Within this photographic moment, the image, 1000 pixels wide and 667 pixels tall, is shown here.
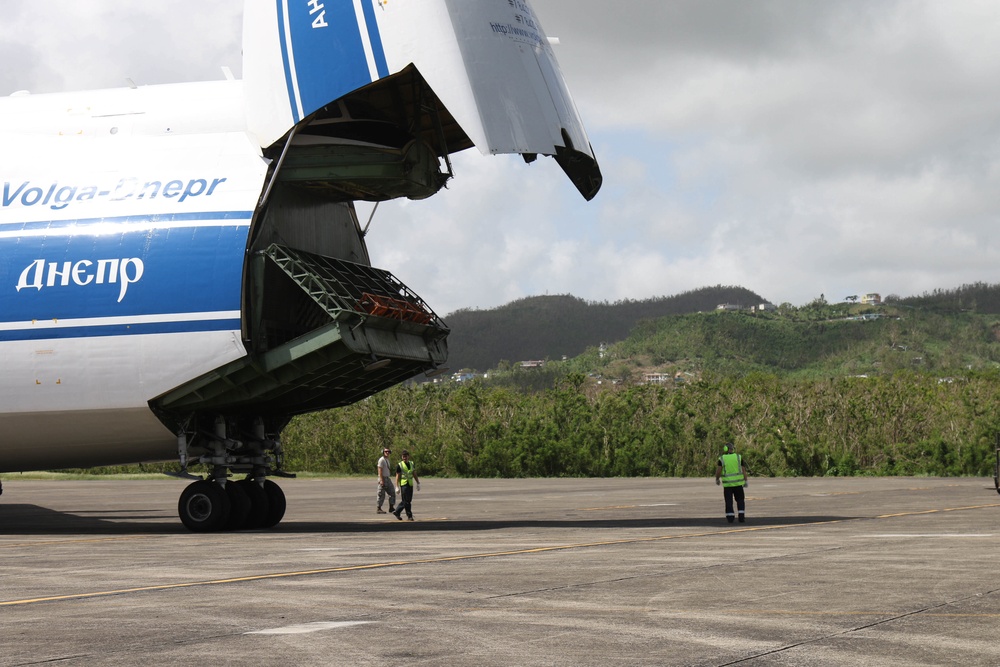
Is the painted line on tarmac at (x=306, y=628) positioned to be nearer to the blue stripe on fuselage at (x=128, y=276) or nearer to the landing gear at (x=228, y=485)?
the blue stripe on fuselage at (x=128, y=276)

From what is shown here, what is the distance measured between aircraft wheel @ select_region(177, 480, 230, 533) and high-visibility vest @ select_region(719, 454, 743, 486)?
10285mm

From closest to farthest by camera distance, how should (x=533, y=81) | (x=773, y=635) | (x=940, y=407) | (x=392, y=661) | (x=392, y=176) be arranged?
(x=392, y=661)
(x=773, y=635)
(x=533, y=81)
(x=392, y=176)
(x=940, y=407)

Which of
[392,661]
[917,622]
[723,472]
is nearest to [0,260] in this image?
[723,472]

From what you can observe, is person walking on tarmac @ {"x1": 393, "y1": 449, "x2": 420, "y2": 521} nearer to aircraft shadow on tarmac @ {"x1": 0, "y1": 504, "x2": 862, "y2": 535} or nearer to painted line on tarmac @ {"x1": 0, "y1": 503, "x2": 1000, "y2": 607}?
aircraft shadow on tarmac @ {"x1": 0, "y1": 504, "x2": 862, "y2": 535}

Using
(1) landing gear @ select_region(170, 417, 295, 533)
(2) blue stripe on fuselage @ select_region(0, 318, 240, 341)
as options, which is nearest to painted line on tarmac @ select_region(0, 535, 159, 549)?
(1) landing gear @ select_region(170, 417, 295, 533)

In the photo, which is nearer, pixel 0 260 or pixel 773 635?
pixel 773 635

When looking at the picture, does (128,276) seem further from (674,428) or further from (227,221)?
(674,428)

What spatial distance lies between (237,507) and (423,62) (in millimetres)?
9466

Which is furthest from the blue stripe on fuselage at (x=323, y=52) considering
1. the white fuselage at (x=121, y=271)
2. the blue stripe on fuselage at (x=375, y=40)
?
the white fuselage at (x=121, y=271)

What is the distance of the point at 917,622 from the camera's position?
10867 millimetres

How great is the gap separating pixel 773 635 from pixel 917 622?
5.05 feet

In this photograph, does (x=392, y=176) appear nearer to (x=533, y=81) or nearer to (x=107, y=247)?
(x=533, y=81)

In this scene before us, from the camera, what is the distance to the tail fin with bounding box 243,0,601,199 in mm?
21547

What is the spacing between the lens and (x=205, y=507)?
2400 centimetres
